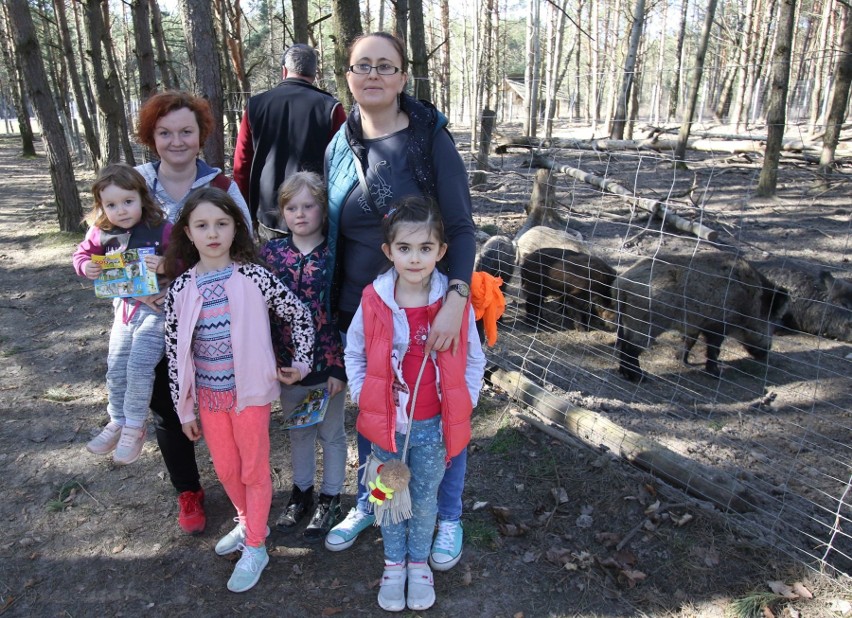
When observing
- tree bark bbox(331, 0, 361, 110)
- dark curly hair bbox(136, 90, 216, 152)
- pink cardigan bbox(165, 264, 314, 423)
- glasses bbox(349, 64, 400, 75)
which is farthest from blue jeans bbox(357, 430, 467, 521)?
tree bark bbox(331, 0, 361, 110)


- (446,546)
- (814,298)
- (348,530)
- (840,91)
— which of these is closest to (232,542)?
(348,530)

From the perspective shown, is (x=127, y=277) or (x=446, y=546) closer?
(x=127, y=277)

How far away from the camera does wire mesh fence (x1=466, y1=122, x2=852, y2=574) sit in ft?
10.9

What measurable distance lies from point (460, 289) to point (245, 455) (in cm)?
120

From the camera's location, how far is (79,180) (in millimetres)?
15375

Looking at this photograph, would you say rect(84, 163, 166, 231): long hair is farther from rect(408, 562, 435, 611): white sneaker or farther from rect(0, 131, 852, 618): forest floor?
rect(408, 562, 435, 611): white sneaker

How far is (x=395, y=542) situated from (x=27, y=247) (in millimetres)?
8319

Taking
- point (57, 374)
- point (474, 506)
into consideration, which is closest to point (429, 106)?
point (474, 506)

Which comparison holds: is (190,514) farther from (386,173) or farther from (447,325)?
(386,173)

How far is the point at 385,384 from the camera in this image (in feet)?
7.68

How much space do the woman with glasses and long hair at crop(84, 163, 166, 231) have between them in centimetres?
80

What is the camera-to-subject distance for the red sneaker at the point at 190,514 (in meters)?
2.96

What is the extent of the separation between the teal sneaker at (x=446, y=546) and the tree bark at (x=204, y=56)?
10.4 feet

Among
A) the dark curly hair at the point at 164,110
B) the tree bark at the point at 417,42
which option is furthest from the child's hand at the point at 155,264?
the tree bark at the point at 417,42
